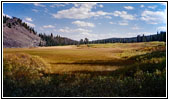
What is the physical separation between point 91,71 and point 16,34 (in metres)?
3.34

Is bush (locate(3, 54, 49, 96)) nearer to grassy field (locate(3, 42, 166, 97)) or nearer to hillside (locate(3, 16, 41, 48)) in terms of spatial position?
grassy field (locate(3, 42, 166, 97))

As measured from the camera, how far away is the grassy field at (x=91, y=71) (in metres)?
7.01

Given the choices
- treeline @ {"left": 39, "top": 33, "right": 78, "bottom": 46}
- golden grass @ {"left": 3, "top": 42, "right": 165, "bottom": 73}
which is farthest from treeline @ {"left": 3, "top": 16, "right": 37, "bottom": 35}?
golden grass @ {"left": 3, "top": 42, "right": 165, "bottom": 73}

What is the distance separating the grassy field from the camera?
701 centimetres

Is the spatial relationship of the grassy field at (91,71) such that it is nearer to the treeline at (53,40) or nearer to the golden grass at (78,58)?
the golden grass at (78,58)

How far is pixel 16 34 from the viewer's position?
26.6 ft

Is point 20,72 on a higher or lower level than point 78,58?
lower

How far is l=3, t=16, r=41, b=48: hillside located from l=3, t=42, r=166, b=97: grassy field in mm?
269

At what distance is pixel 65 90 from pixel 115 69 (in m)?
2.13

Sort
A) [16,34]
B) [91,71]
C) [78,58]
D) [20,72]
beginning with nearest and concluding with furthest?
[20,72]
[91,71]
[16,34]
[78,58]

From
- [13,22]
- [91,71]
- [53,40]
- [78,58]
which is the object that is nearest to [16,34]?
[13,22]

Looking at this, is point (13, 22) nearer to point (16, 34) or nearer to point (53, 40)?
point (16, 34)

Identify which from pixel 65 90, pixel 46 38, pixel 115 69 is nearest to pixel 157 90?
pixel 115 69

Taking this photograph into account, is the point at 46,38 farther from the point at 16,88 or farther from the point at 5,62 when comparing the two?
the point at 16,88
